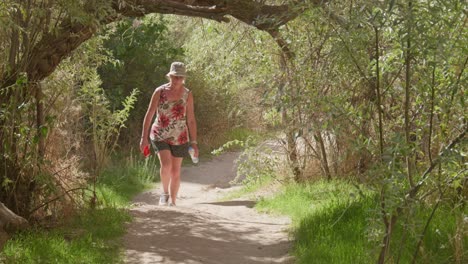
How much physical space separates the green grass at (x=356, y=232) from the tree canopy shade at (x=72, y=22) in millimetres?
1986

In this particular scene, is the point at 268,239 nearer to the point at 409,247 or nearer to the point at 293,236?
the point at 293,236

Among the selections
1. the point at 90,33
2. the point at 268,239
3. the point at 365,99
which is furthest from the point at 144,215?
the point at 365,99

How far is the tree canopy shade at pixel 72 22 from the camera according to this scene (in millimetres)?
6820

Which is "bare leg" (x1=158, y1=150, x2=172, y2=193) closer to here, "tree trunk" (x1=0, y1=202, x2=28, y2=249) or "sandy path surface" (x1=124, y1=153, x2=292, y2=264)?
"sandy path surface" (x1=124, y1=153, x2=292, y2=264)

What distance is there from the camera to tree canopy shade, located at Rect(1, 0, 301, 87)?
682 cm

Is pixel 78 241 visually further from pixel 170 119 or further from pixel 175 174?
pixel 170 119

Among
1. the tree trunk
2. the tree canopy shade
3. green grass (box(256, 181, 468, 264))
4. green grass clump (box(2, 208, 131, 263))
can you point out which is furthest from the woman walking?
the tree trunk

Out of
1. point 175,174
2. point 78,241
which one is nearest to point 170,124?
point 175,174

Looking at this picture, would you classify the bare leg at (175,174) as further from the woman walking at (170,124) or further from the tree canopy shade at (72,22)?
the tree canopy shade at (72,22)

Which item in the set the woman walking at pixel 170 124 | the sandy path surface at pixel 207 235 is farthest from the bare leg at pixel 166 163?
the sandy path surface at pixel 207 235

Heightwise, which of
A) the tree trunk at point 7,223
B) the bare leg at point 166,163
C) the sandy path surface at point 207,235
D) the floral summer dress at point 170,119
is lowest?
the sandy path surface at point 207,235

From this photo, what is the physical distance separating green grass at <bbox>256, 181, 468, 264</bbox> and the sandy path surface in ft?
0.92

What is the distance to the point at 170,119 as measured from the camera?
9.24 metres

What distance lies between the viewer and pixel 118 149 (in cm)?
1709
